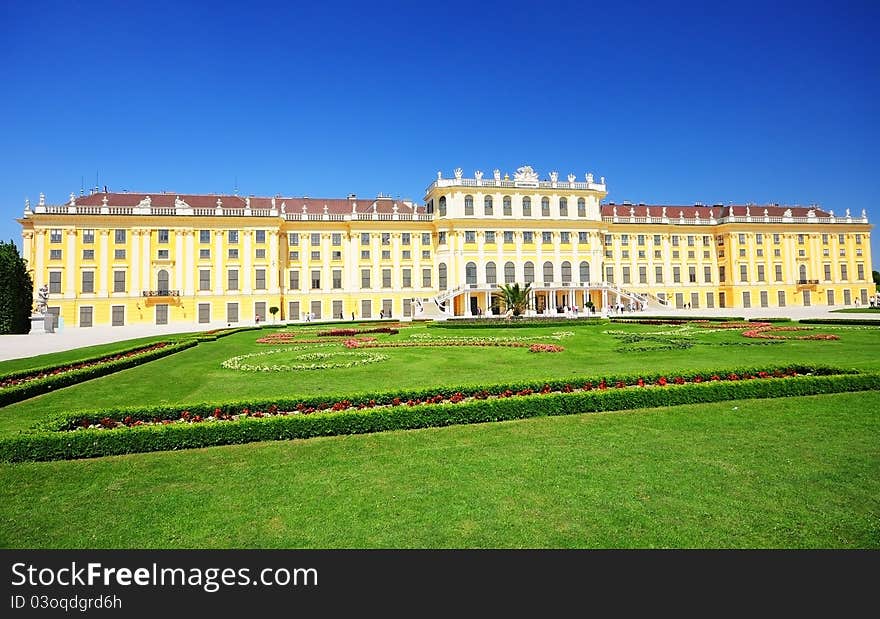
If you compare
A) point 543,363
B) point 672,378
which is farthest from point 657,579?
point 543,363

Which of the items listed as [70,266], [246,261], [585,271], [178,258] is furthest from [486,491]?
[585,271]

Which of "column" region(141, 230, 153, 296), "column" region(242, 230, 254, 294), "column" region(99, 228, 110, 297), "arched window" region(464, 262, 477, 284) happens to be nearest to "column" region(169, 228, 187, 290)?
"column" region(141, 230, 153, 296)

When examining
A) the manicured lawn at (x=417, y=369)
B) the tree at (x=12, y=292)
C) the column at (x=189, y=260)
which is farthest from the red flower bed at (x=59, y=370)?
the column at (x=189, y=260)

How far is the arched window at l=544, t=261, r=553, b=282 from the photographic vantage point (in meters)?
55.2

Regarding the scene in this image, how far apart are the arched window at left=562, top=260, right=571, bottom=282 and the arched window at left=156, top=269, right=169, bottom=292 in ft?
128

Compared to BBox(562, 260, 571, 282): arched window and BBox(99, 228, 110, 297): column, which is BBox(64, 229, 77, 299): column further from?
BBox(562, 260, 571, 282): arched window

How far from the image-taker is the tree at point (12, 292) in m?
32.0

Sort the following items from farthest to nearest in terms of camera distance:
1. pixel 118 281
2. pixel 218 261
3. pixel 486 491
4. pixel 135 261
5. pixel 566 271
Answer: pixel 566 271, pixel 218 261, pixel 135 261, pixel 118 281, pixel 486 491

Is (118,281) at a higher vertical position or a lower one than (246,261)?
lower

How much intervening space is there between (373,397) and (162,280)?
46706mm

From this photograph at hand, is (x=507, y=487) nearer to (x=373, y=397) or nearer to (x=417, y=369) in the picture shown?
(x=373, y=397)

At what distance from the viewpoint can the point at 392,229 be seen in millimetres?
54125

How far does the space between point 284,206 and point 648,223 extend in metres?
40.2

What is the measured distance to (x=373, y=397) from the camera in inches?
346
